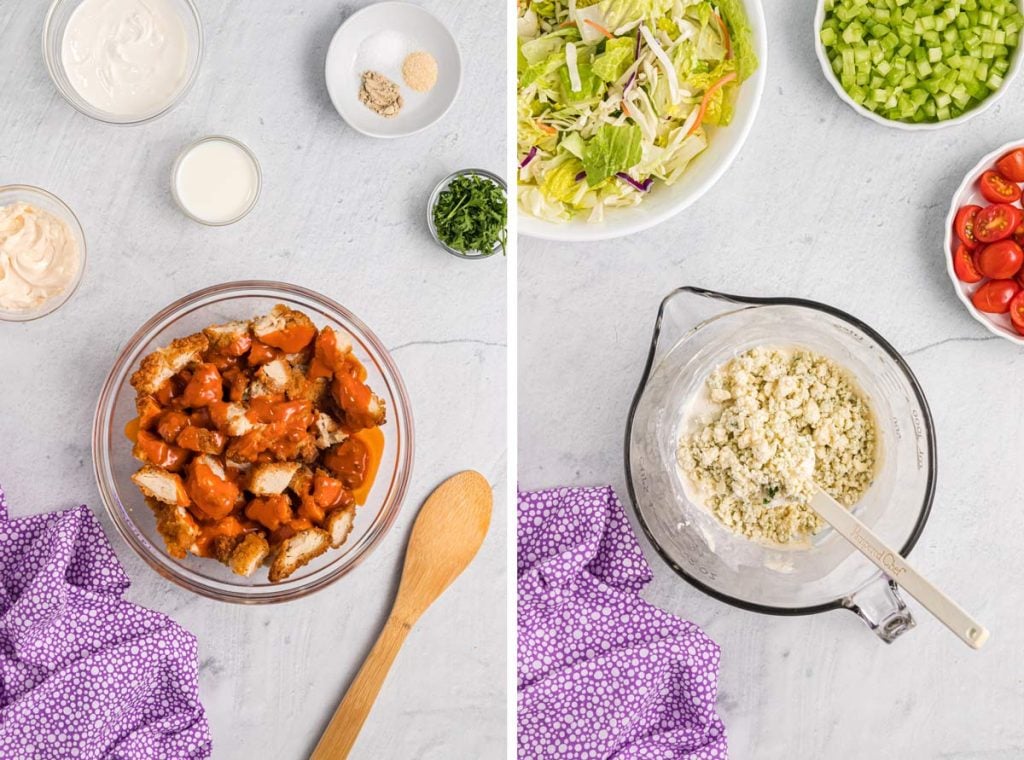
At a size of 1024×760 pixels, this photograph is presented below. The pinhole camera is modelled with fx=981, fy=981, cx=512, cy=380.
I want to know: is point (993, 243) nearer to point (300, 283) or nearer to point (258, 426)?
point (300, 283)

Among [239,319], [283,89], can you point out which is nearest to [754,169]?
[283,89]

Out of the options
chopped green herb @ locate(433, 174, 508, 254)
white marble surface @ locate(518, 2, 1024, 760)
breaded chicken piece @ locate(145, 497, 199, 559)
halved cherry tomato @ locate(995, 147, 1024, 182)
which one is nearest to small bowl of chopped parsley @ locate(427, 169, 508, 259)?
chopped green herb @ locate(433, 174, 508, 254)

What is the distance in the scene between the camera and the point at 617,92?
8.17ft

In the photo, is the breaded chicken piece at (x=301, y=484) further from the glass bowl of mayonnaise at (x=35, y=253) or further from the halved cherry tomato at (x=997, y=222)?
the halved cherry tomato at (x=997, y=222)

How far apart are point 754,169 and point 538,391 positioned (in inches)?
33.3

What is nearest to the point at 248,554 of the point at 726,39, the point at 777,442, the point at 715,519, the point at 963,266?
the point at 715,519

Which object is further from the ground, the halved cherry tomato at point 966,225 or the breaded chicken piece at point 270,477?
the halved cherry tomato at point 966,225

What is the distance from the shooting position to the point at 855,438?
2.43 metres

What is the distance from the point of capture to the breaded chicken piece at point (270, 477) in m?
2.08

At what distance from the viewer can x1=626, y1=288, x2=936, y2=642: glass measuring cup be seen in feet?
7.97

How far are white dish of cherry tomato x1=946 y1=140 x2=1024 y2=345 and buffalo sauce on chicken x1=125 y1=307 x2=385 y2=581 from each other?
5.27 ft

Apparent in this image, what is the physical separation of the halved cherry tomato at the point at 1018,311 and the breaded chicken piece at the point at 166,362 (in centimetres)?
204

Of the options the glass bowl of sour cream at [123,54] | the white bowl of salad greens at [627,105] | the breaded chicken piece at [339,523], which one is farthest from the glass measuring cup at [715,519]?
the glass bowl of sour cream at [123,54]

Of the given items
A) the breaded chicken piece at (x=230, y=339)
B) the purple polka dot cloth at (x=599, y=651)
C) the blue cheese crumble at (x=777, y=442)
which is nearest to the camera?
the breaded chicken piece at (x=230, y=339)
